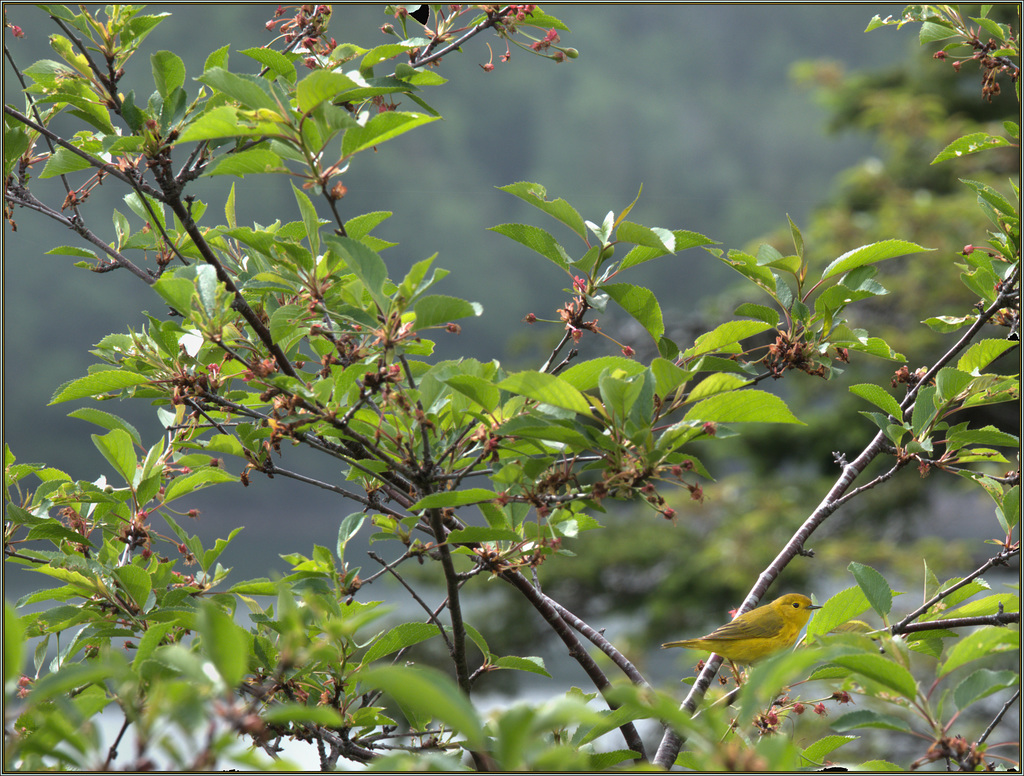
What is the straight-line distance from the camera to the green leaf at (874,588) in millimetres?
867

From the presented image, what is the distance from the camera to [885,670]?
0.65 meters

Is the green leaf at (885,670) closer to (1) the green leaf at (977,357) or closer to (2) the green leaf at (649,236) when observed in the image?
(2) the green leaf at (649,236)

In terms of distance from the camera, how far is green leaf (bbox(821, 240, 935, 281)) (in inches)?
36.4

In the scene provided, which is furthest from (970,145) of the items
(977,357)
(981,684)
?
(981,684)

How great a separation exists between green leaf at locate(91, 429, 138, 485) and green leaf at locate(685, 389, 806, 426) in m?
0.70

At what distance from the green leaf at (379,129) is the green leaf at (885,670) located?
1.89ft

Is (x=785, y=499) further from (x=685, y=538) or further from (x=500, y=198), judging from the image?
(x=500, y=198)

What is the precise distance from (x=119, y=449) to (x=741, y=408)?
0.76 m

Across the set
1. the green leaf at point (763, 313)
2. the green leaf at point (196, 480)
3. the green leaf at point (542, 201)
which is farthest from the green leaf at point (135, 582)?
the green leaf at point (763, 313)

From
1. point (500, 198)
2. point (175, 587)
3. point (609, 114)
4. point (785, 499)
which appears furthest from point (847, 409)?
point (609, 114)

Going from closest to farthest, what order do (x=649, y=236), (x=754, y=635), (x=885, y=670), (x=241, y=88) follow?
(x=885, y=670), (x=241, y=88), (x=649, y=236), (x=754, y=635)

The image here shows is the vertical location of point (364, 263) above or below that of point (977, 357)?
above

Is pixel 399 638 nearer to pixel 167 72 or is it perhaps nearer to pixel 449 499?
pixel 449 499

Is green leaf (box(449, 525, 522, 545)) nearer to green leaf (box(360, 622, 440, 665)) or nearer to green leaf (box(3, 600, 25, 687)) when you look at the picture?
green leaf (box(360, 622, 440, 665))
